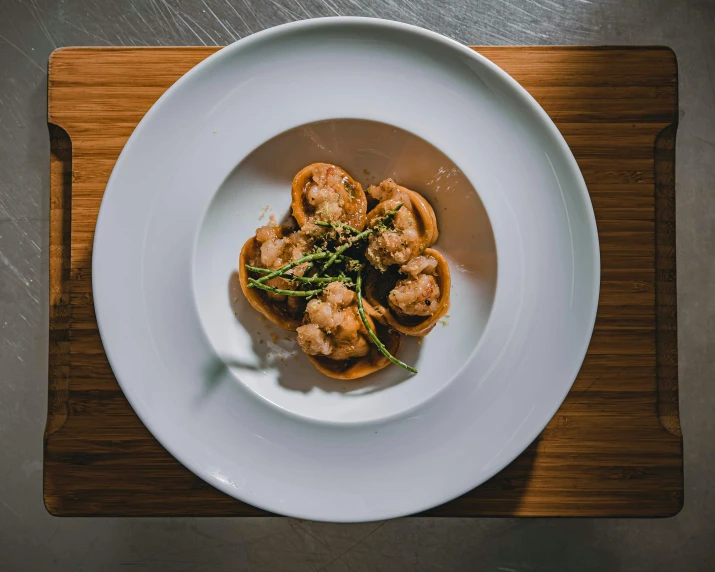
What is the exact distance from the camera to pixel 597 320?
2.87m

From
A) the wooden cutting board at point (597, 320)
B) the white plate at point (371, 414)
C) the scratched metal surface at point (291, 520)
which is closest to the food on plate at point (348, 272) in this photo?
the white plate at point (371, 414)

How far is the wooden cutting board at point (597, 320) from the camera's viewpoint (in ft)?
9.21

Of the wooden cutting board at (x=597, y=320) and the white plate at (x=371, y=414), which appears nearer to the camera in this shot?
the white plate at (x=371, y=414)

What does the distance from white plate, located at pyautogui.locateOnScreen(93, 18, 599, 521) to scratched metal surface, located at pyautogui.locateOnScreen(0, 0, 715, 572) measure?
90 cm

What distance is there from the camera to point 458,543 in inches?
141

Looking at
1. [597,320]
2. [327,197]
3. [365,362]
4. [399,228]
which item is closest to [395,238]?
[399,228]

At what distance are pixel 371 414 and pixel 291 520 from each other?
1351mm

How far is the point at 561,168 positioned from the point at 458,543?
2.31 metres

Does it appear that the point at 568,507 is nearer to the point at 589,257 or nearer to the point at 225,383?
the point at 589,257

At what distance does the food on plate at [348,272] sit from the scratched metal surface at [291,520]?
1.17 meters

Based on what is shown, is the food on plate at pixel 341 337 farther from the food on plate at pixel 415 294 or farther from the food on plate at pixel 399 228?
the food on plate at pixel 399 228

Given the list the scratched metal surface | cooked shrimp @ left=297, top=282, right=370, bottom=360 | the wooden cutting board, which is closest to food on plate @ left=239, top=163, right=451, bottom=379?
cooked shrimp @ left=297, top=282, right=370, bottom=360

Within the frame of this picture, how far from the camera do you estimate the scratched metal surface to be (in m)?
3.26

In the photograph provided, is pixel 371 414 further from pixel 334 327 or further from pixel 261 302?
pixel 261 302
